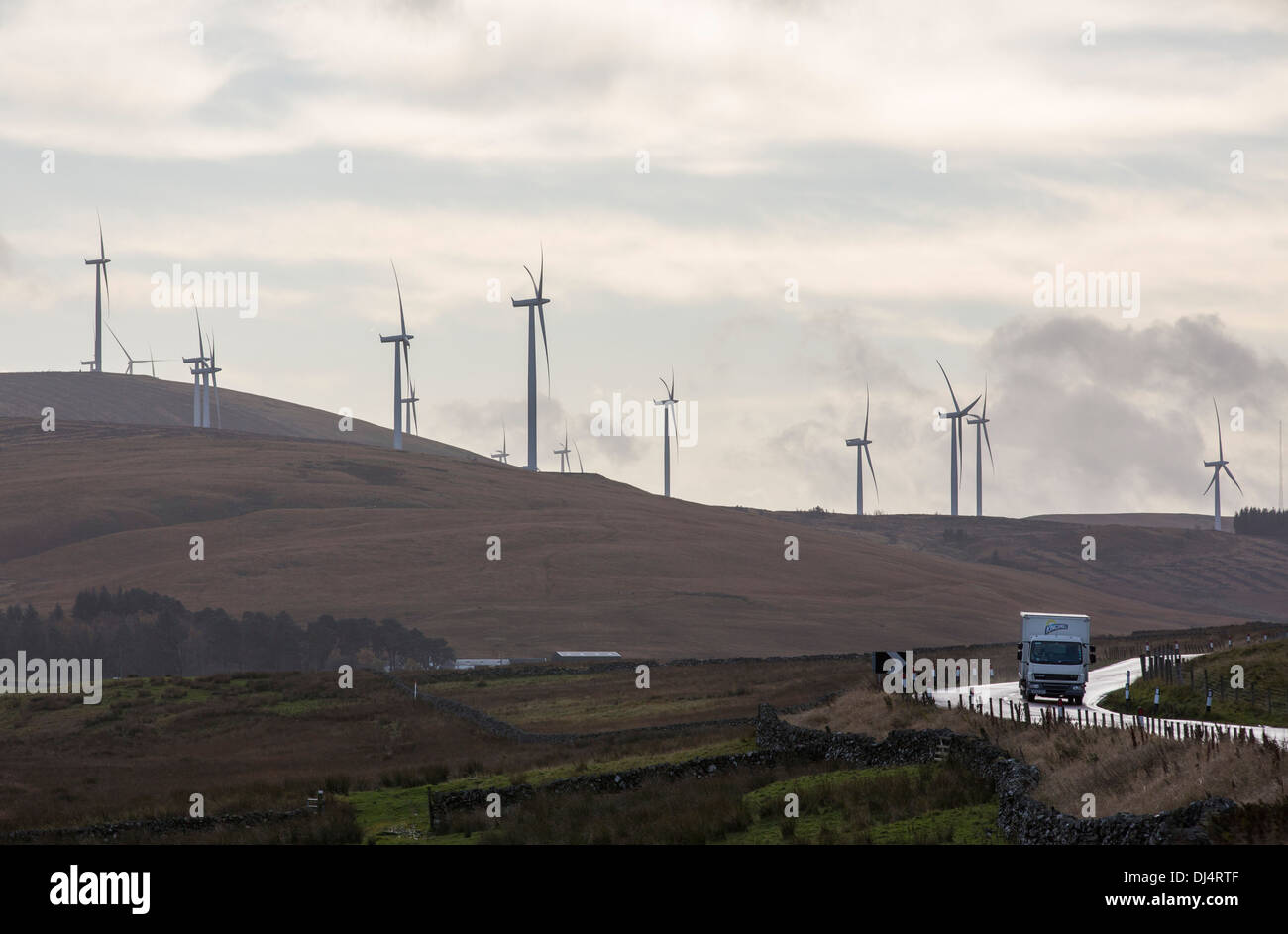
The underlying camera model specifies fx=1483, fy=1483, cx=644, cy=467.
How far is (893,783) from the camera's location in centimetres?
3053

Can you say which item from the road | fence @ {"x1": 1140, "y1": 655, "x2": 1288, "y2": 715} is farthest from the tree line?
fence @ {"x1": 1140, "y1": 655, "x2": 1288, "y2": 715}

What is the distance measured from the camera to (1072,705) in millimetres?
47688

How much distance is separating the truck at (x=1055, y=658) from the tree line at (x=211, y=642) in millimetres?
88060

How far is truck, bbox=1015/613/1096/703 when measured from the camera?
159ft

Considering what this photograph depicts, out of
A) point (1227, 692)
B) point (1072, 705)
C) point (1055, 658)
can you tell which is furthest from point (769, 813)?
point (1227, 692)

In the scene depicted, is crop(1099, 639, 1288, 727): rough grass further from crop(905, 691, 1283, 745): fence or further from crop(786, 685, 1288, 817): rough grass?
crop(786, 685, 1288, 817): rough grass

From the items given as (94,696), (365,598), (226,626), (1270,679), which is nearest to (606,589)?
(365,598)

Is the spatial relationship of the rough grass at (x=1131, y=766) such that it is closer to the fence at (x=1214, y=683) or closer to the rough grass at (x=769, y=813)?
the rough grass at (x=769, y=813)

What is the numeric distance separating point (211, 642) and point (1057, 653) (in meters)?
105

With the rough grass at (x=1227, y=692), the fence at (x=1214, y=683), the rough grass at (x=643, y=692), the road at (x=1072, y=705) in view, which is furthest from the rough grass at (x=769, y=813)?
the rough grass at (x=643, y=692)

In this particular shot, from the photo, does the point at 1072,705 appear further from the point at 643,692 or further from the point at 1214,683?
the point at 643,692

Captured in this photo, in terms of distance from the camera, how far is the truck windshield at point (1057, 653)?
49.0m
